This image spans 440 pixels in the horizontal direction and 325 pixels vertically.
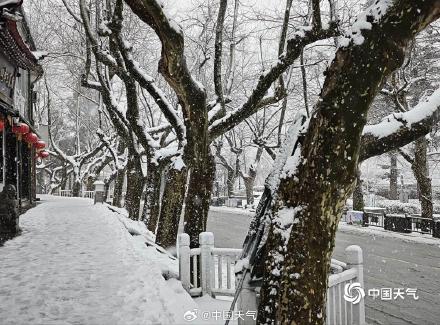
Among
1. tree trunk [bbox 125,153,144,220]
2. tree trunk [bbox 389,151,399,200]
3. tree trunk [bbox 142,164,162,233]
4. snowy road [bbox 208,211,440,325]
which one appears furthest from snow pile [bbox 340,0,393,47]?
tree trunk [bbox 389,151,399,200]

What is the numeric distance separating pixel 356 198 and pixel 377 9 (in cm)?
2253

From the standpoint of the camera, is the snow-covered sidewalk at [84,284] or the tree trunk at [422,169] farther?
the tree trunk at [422,169]

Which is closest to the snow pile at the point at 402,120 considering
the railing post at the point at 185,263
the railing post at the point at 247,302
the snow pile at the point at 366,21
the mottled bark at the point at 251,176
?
the snow pile at the point at 366,21

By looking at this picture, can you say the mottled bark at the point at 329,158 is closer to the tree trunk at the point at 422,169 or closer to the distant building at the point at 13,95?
the distant building at the point at 13,95

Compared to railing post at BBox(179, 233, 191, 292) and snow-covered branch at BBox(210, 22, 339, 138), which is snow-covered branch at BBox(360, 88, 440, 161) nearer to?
railing post at BBox(179, 233, 191, 292)

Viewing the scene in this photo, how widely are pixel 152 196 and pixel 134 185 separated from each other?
3349 mm

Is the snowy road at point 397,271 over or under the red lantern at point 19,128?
under

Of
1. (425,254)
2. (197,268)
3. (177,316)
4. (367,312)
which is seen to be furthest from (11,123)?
(425,254)

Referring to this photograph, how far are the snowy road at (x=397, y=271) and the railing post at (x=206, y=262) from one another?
3.04m

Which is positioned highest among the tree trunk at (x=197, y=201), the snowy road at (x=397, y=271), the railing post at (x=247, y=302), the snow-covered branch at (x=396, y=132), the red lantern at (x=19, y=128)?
the red lantern at (x=19, y=128)

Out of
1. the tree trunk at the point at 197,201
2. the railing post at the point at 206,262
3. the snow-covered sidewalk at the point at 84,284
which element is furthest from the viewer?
the tree trunk at the point at 197,201

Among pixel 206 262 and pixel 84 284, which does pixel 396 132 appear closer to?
pixel 206 262

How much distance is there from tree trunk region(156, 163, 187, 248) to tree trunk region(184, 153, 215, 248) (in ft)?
4.34

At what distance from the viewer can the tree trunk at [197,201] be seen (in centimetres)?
838
